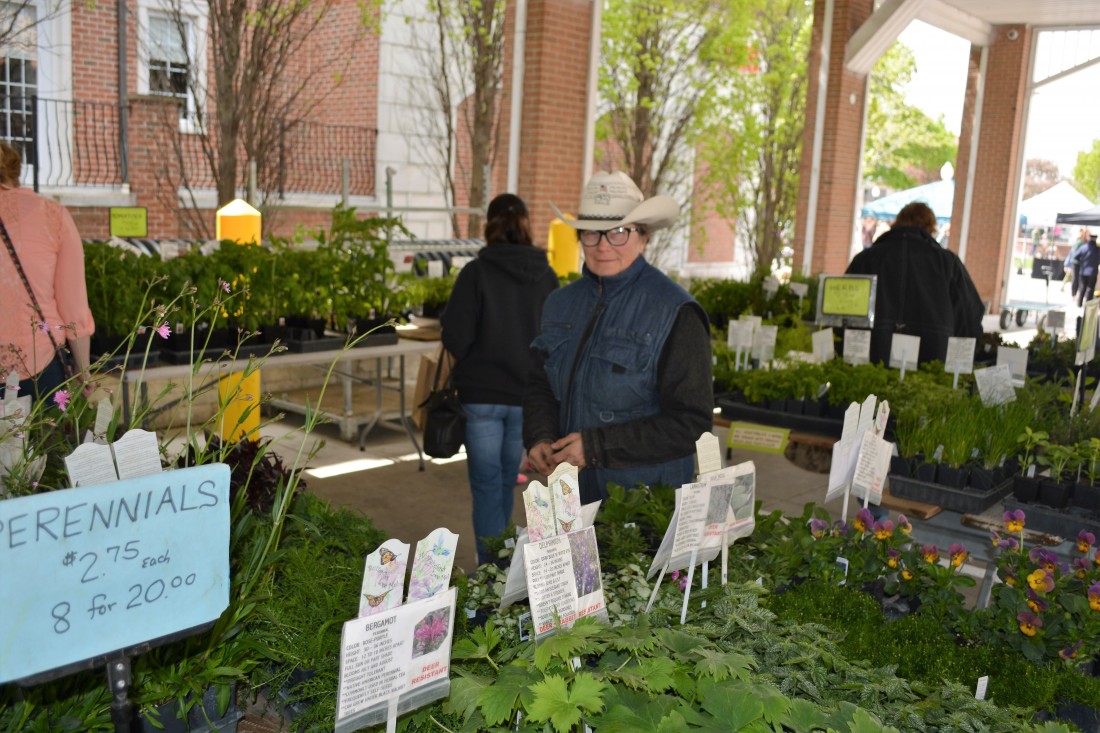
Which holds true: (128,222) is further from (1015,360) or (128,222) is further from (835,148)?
(835,148)

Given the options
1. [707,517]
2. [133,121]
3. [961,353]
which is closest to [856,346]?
[961,353]

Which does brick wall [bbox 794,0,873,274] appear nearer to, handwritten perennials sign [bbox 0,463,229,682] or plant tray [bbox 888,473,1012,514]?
plant tray [bbox 888,473,1012,514]

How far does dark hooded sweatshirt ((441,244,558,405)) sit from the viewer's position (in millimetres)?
3779

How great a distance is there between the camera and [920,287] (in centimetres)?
507

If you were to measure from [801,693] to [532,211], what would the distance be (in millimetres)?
6932

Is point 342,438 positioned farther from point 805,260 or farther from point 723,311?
point 805,260

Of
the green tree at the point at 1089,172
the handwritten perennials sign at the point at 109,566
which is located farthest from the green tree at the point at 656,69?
the handwritten perennials sign at the point at 109,566

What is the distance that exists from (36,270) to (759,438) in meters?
2.69

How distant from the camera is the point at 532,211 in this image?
834 cm

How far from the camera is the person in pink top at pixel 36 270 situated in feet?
10.6

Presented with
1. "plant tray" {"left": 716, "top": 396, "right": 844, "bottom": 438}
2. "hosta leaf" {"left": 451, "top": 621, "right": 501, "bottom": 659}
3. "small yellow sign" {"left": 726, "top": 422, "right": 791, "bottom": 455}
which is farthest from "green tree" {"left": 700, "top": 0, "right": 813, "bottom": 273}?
"hosta leaf" {"left": 451, "top": 621, "right": 501, "bottom": 659}

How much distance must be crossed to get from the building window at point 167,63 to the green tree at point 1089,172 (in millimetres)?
15852

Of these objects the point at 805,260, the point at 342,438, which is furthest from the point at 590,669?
the point at 805,260

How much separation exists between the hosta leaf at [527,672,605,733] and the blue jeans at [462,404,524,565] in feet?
7.98
